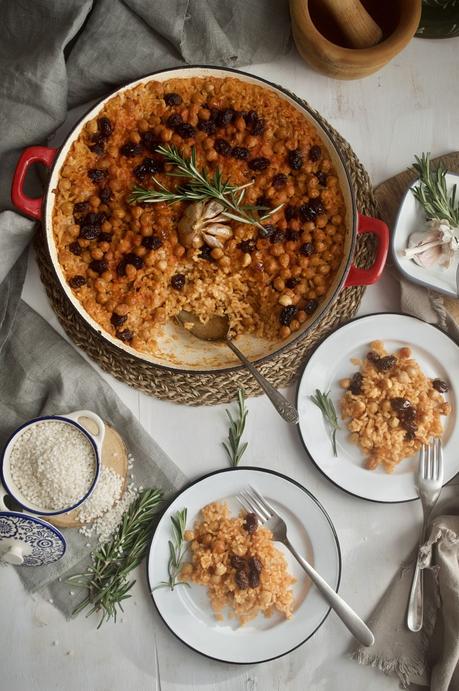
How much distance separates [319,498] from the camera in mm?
2484

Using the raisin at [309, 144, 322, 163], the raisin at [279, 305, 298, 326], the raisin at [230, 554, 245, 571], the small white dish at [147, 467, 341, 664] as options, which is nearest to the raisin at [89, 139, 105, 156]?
the raisin at [309, 144, 322, 163]

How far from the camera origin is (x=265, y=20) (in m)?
2.43

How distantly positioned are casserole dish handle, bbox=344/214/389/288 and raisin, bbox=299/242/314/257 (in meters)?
0.15

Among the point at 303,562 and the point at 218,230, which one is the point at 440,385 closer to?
the point at 303,562

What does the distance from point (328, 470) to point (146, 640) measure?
0.88m

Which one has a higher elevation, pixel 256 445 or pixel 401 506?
pixel 256 445

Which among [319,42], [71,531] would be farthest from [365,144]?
[71,531]

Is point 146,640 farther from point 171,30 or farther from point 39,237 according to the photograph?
point 171,30

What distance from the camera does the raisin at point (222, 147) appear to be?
7.55ft

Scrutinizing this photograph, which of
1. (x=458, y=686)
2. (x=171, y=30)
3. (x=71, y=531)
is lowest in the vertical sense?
(x=458, y=686)

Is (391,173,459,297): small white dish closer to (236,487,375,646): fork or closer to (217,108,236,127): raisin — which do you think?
(217,108,236,127): raisin

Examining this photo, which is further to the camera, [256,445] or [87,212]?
[256,445]

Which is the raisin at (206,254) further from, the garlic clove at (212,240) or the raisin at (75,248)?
the raisin at (75,248)

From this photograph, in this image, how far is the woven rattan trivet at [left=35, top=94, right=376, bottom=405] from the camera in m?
2.42
